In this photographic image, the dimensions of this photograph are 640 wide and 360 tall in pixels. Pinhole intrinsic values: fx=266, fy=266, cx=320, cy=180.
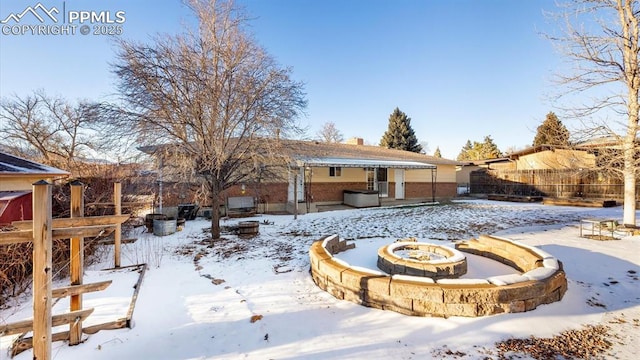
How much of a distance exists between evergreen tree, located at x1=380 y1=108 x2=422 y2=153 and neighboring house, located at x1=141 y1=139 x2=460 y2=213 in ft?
51.0

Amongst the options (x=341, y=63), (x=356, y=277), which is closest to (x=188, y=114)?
(x=356, y=277)

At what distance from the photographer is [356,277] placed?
4281 millimetres

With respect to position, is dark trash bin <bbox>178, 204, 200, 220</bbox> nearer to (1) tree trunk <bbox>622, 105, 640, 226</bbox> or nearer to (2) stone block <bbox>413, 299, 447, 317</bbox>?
(2) stone block <bbox>413, 299, 447, 317</bbox>

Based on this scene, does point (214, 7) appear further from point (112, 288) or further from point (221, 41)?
point (112, 288)

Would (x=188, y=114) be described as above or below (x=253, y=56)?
below

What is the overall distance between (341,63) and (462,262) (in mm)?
13034

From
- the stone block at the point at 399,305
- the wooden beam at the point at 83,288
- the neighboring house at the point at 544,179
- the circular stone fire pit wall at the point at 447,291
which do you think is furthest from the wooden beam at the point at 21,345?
the neighboring house at the point at 544,179

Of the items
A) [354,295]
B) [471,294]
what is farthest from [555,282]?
[354,295]

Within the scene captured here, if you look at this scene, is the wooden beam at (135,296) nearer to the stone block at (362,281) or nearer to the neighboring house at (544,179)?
the stone block at (362,281)

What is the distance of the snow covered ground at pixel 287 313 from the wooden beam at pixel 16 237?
167cm

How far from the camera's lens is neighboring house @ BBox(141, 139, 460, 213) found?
1286 centimetres

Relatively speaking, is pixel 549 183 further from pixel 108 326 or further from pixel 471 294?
pixel 108 326

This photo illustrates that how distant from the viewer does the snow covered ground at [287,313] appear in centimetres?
318

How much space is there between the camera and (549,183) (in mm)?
18234
